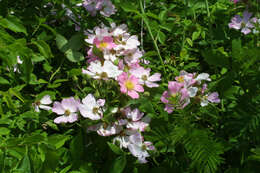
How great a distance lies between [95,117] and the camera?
1.10 m

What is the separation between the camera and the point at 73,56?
146cm

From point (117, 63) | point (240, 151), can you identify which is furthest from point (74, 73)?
point (240, 151)

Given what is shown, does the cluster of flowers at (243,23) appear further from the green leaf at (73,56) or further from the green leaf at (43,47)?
the green leaf at (43,47)

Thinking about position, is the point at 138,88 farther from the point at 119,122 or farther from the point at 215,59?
the point at 215,59

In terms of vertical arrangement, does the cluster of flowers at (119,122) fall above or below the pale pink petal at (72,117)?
above

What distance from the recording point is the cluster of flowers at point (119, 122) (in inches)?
43.0

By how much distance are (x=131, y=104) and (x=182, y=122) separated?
236 mm

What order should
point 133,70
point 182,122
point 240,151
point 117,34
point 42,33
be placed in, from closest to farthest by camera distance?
point 182,122, point 240,151, point 133,70, point 117,34, point 42,33

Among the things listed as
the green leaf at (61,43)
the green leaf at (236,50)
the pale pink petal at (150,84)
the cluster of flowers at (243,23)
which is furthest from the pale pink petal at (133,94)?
the cluster of flowers at (243,23)

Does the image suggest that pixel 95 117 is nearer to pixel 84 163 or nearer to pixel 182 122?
pixel 84 163

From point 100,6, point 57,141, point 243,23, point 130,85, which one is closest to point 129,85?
point 130,85

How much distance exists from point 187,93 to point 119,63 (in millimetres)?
311

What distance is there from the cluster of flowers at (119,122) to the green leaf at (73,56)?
0.33m

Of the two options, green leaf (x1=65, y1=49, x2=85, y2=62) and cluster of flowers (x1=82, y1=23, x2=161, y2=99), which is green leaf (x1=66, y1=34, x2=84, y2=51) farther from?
cluster of flowers (x1=82, y1=23, x2=161, y2=99)
